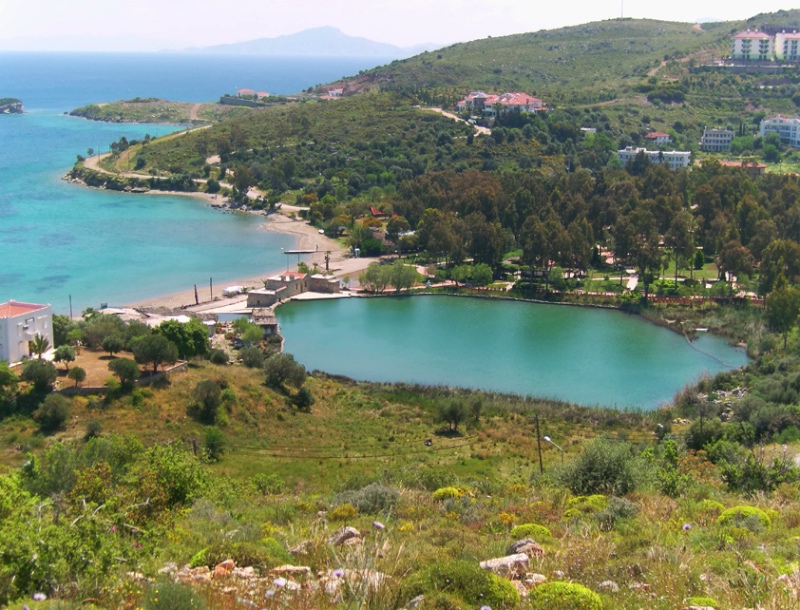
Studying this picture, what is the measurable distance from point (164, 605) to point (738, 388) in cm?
2173

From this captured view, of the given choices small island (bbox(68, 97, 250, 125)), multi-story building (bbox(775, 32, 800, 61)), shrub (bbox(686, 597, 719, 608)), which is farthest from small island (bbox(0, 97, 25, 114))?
shrub (bbox(686, 597, 719, 608))

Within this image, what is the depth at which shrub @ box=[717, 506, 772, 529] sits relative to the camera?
31.5 feet

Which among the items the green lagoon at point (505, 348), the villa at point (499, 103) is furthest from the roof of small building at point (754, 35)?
the green lagoon at point (505, 348)

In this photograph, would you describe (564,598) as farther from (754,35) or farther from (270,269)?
(754,35)

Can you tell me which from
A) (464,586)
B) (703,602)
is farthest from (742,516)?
(464,586)

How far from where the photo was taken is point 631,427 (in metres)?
22.0

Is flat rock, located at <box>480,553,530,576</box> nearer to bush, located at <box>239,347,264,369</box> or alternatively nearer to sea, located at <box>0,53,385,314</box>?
bush, located at <box>239,347,264,369</box>

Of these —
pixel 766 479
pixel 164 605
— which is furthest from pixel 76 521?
pixel 766 479

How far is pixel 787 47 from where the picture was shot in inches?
3268

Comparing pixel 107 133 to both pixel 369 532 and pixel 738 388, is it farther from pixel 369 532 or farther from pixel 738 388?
pixel 369 532

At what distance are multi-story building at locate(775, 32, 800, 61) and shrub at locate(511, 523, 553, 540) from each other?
84.6 meters

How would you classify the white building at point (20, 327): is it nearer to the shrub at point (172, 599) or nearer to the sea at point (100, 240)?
the sea at point (100, 240)

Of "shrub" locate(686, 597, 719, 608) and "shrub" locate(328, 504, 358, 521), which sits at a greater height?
"shrub" locate(686, 597, 719, 608)

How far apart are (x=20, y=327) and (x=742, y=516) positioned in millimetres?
17350
